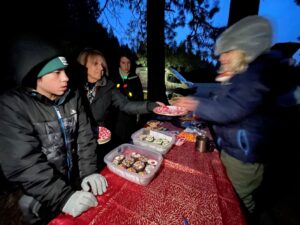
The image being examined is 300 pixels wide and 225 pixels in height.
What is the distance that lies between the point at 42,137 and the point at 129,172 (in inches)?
31.3

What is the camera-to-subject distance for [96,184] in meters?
1.36

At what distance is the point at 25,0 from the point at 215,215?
5112 mm

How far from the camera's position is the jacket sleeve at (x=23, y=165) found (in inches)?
47.4

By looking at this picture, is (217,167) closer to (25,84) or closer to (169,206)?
(169,206)

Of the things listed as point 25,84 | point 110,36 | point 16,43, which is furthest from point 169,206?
point 110,36

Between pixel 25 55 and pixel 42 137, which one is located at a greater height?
pixel 25 55

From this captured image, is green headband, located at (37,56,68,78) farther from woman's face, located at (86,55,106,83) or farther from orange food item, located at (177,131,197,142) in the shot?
orange food item, located at (177,131,197,142)

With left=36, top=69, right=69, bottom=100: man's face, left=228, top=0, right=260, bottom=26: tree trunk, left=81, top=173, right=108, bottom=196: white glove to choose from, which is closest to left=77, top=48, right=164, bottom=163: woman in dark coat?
left=36, top=69, right=69, bottom=100: man's face

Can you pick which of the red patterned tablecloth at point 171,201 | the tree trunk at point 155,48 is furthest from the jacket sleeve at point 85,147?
the tree trunk at point 155,48

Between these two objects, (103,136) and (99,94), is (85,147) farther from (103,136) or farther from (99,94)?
(99,94)

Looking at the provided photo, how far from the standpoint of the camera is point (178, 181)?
1.48m

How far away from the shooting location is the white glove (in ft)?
4.37

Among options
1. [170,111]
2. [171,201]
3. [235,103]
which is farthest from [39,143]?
[235,103]

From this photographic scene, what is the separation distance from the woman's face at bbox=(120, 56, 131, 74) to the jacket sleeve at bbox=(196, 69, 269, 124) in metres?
2.55
